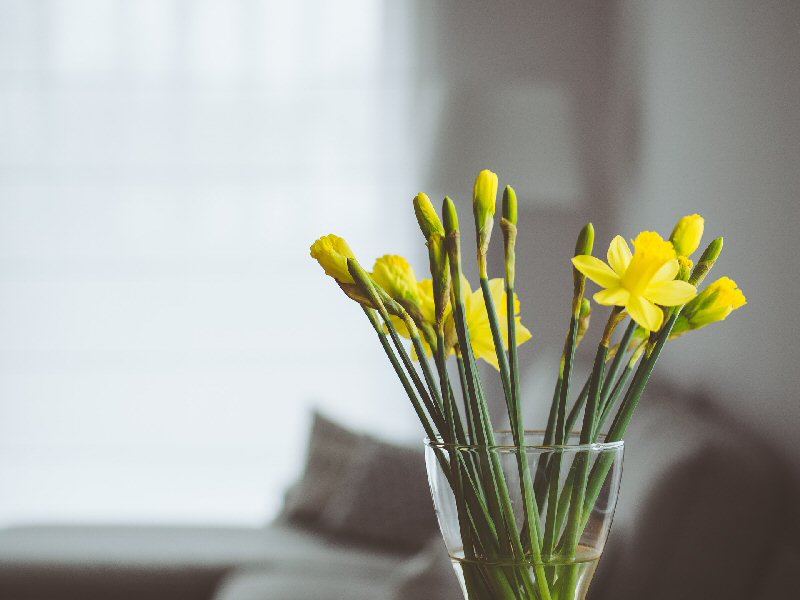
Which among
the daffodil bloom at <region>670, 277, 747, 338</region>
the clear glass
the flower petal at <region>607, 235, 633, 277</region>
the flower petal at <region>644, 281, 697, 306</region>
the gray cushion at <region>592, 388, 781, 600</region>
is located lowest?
the gray cushion at <region>592, 388, 781, 600</region>

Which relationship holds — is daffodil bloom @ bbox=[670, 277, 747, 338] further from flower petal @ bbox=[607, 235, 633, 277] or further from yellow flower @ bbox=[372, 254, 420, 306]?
yellow flower @ bbox=[372, 254, 420, 306]

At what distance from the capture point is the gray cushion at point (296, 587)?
2.20 meters

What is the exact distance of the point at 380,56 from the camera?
4.15 meters

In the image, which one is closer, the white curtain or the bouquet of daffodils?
the bouquet of daffodils

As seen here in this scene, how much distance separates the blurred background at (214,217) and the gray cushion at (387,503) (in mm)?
1161

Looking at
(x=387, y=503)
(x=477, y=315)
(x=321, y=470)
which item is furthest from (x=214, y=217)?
(x=477, y=315)

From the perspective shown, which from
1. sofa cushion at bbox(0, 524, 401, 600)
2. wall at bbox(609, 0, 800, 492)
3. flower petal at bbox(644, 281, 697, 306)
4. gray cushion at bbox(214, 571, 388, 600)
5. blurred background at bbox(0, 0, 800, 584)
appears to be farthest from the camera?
blurred background at bbox(0, 0, 800, 584)

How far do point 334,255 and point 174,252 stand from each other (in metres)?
3.53

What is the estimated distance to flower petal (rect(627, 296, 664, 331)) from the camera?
623 millimetres

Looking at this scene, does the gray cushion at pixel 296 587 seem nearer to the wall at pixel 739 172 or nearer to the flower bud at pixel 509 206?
the wall at pixel 739 172

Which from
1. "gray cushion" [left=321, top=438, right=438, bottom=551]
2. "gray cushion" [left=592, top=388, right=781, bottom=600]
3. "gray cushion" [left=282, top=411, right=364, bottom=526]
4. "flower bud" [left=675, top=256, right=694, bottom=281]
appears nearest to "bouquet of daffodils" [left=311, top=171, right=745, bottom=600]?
"flower bud" [left=675, top=256, right=694, bottom=281]

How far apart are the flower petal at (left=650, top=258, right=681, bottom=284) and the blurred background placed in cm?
334

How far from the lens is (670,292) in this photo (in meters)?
0.62

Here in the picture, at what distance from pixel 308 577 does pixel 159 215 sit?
2.12 metres
